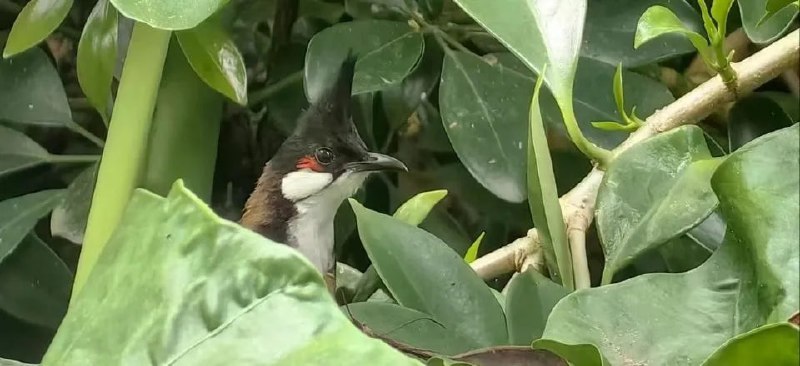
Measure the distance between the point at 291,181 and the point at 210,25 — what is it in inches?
15.2

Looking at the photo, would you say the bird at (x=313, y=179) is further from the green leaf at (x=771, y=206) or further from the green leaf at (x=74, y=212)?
the green leaf at (x=771, y=206)

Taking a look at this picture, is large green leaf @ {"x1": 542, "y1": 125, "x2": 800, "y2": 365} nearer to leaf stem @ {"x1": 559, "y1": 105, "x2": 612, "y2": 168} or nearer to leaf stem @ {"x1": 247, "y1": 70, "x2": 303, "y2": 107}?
leaf stem @ {"x1": 559, "y1": 105, "x2": 612, "y2": 168}

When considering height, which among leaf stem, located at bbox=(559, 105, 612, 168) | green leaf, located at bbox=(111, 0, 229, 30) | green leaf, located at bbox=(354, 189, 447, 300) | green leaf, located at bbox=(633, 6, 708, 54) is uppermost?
green leaf, located at bbox=(633, 6, 708, 54)

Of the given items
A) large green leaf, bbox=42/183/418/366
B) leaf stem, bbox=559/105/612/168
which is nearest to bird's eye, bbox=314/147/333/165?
leaf stem, bbox=559/105/612/168

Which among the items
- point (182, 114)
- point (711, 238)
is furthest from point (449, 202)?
point (711, 238)

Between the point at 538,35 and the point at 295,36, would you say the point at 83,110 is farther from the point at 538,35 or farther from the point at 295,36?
the point at 538,35

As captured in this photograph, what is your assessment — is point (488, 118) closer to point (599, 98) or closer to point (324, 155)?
point (599, 98)

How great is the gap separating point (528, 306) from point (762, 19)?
20 cm

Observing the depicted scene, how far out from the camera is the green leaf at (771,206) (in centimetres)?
29

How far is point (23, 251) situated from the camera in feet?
2.80

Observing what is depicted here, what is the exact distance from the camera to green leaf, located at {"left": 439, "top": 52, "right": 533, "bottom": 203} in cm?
73

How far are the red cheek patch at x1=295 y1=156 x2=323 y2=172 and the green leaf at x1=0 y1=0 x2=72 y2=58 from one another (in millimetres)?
389

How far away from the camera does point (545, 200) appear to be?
0.43 meters

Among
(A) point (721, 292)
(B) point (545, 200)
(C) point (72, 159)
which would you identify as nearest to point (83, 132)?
(C) point (72, 159)
